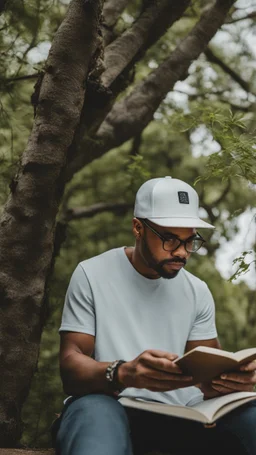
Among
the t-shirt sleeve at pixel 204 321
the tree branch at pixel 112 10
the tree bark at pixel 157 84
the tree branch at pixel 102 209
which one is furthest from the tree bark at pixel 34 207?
the tree branch at pixel 102 209

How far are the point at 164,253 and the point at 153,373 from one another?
0.75 meters

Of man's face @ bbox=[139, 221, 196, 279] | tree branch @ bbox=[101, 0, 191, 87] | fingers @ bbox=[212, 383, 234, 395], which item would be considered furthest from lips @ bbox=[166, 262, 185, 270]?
tree branch @ bbox=[101, 0, 191, 87]

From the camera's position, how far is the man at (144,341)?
2.65 metres

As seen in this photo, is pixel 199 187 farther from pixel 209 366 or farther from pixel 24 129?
pixel 209 366

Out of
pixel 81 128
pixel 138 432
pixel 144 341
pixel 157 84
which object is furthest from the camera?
pixel 157 84

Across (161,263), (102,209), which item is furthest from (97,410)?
(102,209)

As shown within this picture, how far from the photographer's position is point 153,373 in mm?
2600

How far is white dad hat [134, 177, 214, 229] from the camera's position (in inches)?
127

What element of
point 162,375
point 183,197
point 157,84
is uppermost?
point 157,84

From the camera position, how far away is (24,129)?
18.3ft

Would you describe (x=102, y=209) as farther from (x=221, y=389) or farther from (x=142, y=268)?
(x=221, y=389)

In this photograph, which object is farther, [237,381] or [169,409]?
[237,381]

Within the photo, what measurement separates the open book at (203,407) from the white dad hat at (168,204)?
0.78m

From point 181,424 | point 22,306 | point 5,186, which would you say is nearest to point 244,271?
point 181,424
